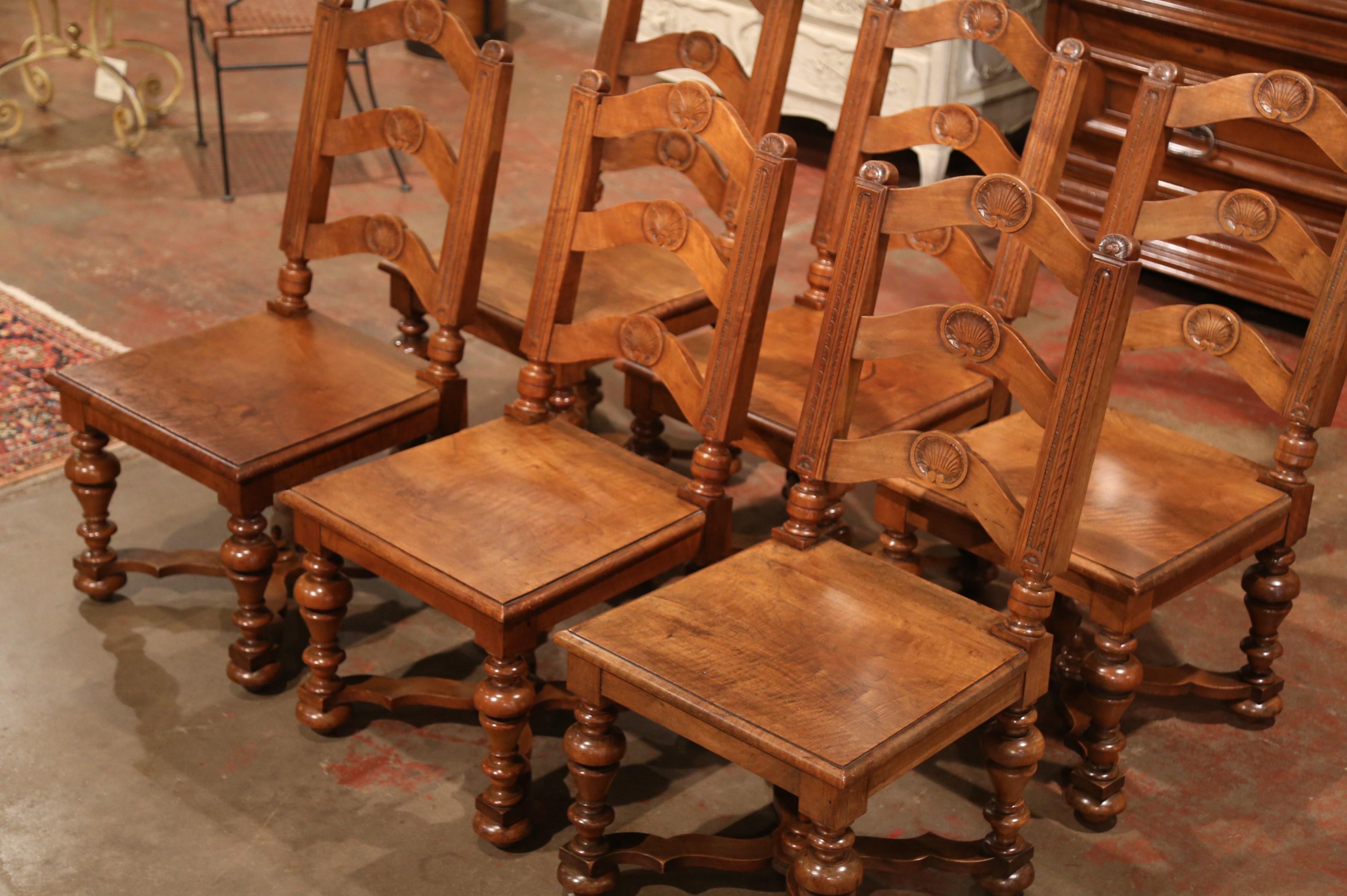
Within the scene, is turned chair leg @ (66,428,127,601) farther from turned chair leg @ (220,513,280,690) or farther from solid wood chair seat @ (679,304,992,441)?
solid wood chair seat @ (679,304,992,441)

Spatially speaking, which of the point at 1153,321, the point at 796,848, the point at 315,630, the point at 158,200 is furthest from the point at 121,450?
the point at 1153,321

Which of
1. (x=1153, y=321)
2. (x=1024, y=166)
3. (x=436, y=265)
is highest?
(x=1024, y=166)

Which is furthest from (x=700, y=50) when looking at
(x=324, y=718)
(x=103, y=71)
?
(x=103, y=71)

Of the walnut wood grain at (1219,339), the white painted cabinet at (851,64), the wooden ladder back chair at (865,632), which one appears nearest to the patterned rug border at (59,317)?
the white painted cabinet at (851,64)

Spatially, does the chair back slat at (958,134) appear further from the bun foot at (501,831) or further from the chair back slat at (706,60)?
the bun foot at (501,831)

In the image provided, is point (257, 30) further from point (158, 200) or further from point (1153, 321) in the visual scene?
point (1153, 321)

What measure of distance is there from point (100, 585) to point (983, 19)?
188cm

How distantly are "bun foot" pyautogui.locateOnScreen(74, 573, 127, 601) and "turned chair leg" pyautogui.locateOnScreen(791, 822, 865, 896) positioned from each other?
1542 mm

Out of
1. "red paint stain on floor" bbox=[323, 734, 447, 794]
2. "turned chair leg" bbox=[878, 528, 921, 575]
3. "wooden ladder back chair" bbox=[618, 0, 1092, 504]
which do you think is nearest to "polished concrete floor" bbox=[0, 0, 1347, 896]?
"red paint stain on floor" bbox=[323, 734, 447, 794]

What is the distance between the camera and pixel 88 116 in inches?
207

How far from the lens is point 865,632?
1.93 metres

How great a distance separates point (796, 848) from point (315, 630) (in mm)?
873

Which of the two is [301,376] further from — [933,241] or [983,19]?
[983,19]

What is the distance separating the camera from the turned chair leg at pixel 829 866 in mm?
1738
